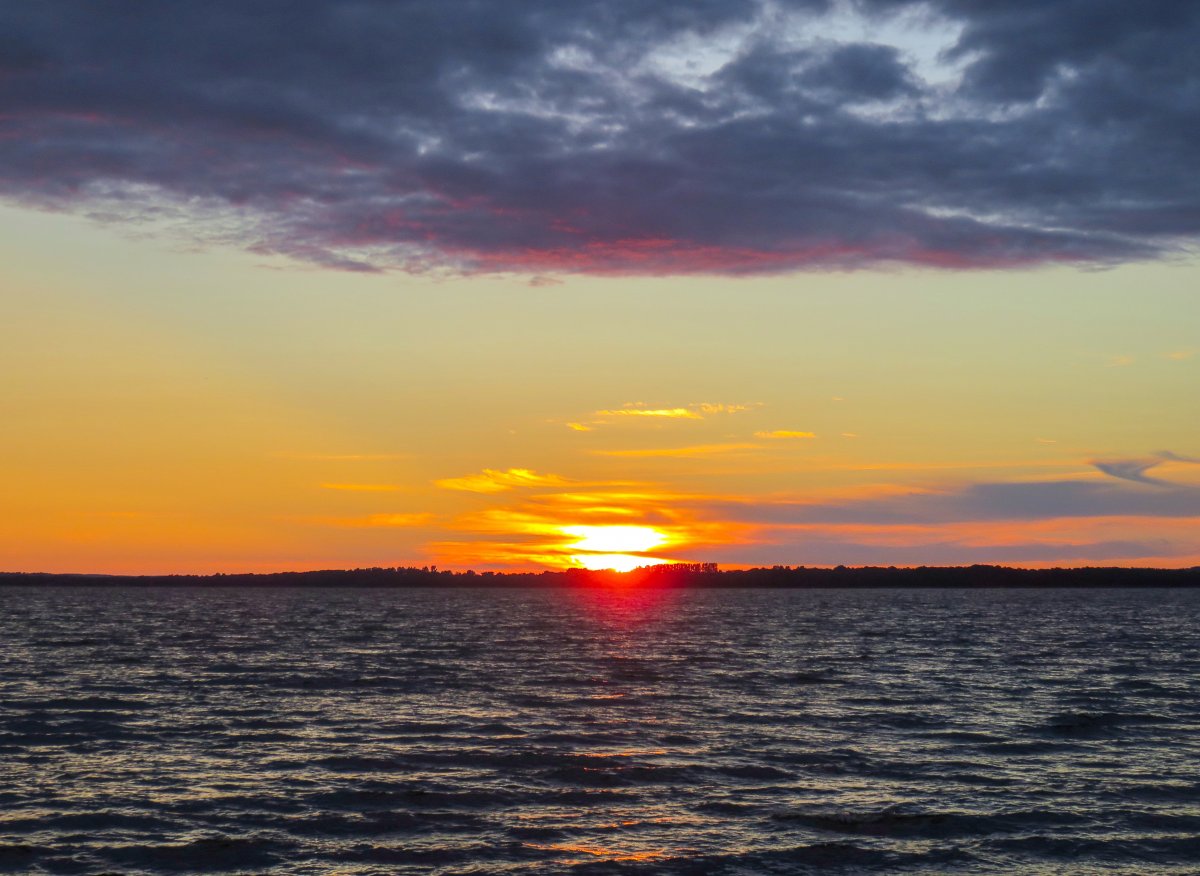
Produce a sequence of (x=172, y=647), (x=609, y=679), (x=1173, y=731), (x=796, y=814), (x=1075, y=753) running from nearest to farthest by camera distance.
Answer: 1. (x=796, y=814)
2. (x=1075, y=753)
3. (x=1173, y=731)
4. (x=609, y=679)
5. (x=172, y=647)

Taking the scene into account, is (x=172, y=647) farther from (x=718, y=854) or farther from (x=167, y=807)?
(x=718, y=854)

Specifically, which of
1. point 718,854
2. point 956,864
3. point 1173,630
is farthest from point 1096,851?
point 1173,630

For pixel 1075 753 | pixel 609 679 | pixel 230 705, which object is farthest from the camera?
pixel 609 679

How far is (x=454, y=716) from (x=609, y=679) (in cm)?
1532

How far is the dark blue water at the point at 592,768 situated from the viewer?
23297 millimetres

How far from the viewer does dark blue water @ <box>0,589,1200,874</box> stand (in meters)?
23.3

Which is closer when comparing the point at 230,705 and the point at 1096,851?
the point at 1096,851

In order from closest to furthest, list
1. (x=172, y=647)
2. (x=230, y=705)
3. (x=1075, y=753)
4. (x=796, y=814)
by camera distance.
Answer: (x=796, y=814) → (x=1075, y=753) → (x=230, y=705) → (x=172, y=647)

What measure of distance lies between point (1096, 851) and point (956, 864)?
3311 mm

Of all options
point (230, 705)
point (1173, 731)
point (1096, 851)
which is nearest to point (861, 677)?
point (1173, 731)

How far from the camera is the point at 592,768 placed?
103 feet

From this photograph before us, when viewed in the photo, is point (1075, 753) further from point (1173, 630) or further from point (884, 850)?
point (1173, 630)

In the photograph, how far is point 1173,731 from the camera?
38812mm

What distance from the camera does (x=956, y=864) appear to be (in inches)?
894
